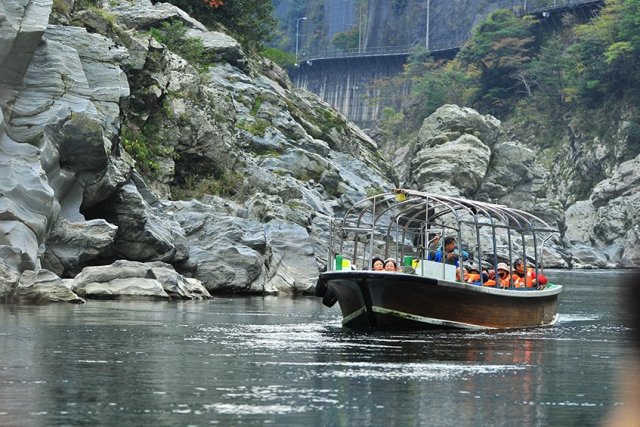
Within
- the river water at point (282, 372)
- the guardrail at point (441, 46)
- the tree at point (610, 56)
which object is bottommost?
the river water at point (282, 372)

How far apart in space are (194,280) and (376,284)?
37.4 ft

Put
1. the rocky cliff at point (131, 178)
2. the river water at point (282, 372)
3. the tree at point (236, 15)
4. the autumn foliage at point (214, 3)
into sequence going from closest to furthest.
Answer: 1. the river water at point (282, 372)
2. the rocky cliff at point (131, 178)
3. the autumn foliage at point (214, 3)
4. the tree at point (236, 15)

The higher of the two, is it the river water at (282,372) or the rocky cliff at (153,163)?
the rocky cliff at (153,163)

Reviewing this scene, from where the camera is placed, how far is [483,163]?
9644 centimetres

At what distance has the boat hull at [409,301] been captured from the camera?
27.4 meters

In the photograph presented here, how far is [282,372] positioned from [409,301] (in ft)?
29.1

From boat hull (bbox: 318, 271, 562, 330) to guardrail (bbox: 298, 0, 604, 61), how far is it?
106314 mm

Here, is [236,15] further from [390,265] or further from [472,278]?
[390,265]

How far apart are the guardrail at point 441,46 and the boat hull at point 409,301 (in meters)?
106

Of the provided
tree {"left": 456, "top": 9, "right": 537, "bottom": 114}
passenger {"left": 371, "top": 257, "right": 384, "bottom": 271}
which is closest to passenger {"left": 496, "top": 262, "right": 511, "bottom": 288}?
passenger {"left": 371, "top": 257, "right": 384, "bottom": 271}

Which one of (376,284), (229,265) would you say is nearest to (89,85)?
(229,265)

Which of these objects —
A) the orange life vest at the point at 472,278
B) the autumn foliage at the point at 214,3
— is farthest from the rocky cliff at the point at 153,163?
the orange life vest at the point at 472,278

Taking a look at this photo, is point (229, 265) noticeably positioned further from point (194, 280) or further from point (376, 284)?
point (376, 284)

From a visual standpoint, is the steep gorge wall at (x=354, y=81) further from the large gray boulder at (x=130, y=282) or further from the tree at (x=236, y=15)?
the large gray boulder at (x=130, y=282)
